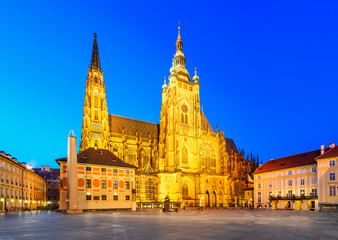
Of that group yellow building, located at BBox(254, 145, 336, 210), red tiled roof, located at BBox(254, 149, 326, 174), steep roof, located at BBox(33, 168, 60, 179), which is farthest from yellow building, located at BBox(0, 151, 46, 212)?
red tiled roof, located at BBox(254, 149, 326, 174)

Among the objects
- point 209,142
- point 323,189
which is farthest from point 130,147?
point 323,189

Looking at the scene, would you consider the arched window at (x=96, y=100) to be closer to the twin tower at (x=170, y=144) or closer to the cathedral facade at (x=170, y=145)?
the cathedral facade at (x=170, y=145)

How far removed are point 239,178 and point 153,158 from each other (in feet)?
104

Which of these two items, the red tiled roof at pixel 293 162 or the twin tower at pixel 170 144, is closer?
the red tiled roof at pixel 293 162

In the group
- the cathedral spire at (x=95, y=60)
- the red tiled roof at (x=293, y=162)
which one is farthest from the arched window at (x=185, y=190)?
the cathedral spire at (x=95, y=60)

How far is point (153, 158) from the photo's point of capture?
2990 inches

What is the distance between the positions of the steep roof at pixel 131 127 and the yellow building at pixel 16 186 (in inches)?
893

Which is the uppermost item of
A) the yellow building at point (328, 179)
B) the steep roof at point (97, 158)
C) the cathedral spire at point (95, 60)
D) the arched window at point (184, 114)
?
the cathedral spire at point (95, 60)

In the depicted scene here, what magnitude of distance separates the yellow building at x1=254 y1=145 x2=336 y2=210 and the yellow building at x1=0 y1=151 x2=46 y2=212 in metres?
53.7

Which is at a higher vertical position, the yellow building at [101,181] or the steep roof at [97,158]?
the steep roof at [97,158]

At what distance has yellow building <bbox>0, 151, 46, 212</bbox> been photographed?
5116cm

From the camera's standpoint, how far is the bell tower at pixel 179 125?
70812 millimetres

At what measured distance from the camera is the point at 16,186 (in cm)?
5919

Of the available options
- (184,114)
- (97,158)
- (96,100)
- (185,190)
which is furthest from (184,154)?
(97,158)
